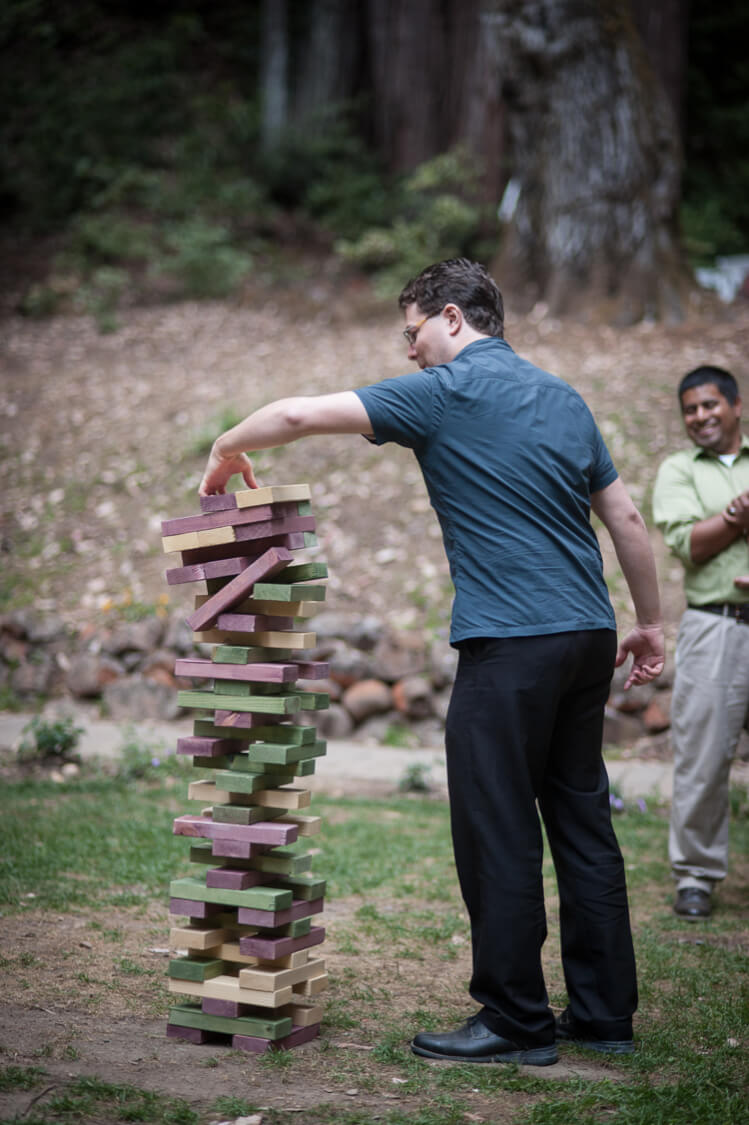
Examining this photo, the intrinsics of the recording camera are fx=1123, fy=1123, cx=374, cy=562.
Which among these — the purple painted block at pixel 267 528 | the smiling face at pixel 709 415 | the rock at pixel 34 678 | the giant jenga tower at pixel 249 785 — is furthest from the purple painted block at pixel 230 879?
the rock at pixel 34 678

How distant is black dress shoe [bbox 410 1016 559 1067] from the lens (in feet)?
9.73

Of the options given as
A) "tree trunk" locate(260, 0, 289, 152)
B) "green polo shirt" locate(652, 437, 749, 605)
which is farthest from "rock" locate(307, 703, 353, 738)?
"tree trunk" locate(260, 0, 289, 152)

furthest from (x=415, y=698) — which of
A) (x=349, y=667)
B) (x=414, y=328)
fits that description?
(x=414, y=328)

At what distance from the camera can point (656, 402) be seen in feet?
30.7

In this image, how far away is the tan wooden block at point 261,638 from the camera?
3.13 metres

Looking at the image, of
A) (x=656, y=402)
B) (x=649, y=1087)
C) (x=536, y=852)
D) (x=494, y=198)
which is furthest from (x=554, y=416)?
(x=494, y=198)

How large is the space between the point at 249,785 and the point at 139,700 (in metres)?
4.87

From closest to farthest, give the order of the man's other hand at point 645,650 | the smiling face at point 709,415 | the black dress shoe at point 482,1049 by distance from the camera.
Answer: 1. the black dress shoe at point 482,1049
2. the man's other hand at point 645,650
3. the smiling face at point 709,415

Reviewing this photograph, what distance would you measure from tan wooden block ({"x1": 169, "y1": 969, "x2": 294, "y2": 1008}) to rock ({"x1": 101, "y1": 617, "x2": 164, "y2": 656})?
4966mm

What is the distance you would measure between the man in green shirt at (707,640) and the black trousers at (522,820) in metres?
1.47

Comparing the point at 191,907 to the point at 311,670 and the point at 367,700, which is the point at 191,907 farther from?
the point at 367,700

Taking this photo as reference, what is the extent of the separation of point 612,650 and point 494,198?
480 inches

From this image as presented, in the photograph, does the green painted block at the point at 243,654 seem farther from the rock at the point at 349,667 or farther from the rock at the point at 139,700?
the rock at the point at 139,700

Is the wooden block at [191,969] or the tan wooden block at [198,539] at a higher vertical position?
the tan wooden block at [198,539]
